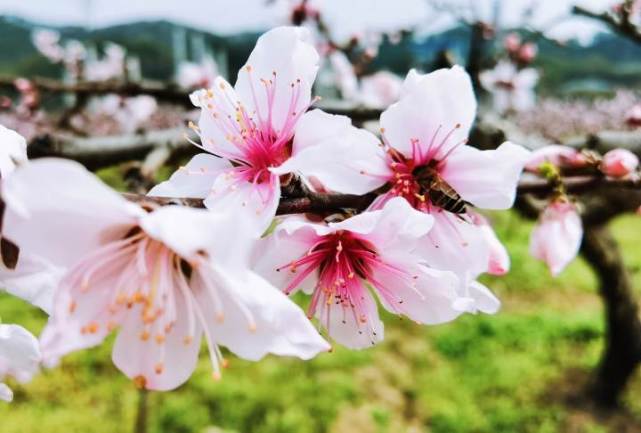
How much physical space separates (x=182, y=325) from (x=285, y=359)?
321 centimetres

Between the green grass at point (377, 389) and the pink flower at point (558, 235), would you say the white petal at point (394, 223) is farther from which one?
the green grass at point (377, 389)

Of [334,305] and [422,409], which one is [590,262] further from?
[334,305]

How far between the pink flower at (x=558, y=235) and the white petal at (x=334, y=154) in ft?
1.31

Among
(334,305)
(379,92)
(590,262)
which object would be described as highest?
(334,305)

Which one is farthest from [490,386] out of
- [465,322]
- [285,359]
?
[285,359]

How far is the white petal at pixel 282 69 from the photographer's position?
621 mm

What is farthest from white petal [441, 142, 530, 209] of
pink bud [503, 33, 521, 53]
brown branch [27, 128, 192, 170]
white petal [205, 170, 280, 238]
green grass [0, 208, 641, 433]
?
pink bud [503, 33, 521, 53]

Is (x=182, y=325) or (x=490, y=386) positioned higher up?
(x=182, y=325)

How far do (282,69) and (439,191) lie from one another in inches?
8.9

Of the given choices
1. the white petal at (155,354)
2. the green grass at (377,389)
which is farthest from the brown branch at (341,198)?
the green grass at (377,389)

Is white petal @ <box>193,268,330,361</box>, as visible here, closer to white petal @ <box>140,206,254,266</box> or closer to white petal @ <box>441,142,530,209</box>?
white petal @ <box>140,206,254,266</box>

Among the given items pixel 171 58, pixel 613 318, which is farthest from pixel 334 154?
pixel 171 58

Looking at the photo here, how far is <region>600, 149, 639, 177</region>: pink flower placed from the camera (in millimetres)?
802

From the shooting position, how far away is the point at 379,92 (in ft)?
11.1
